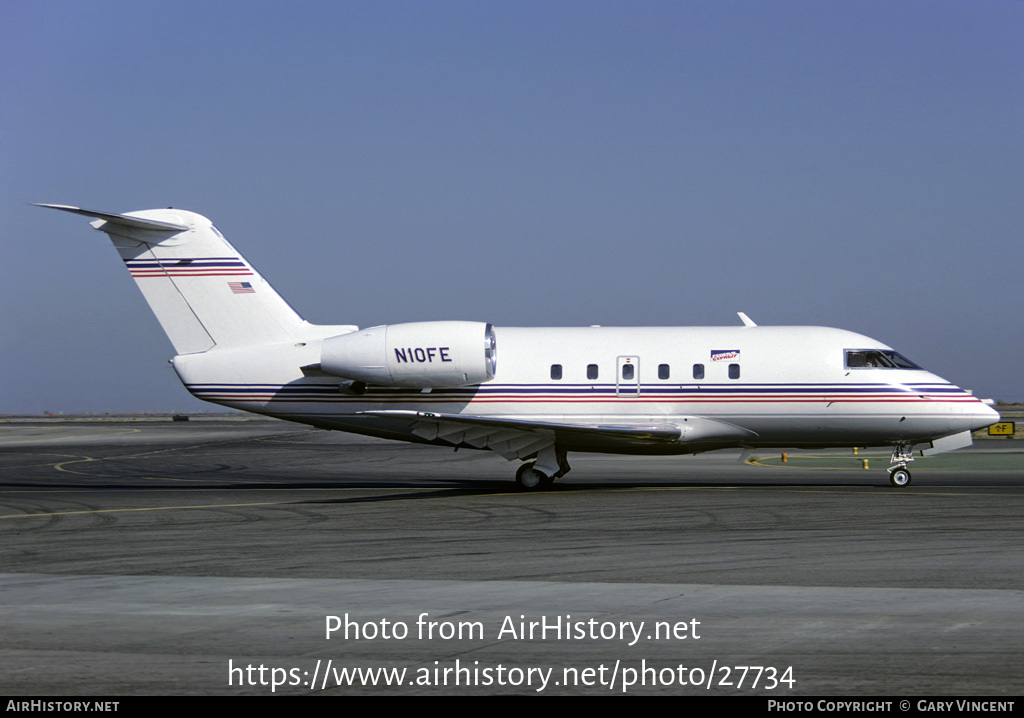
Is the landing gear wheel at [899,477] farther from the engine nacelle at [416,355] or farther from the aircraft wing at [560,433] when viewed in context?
the engine nacelle at [416,355]

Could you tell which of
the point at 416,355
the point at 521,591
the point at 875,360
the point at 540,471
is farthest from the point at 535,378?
the point at 521,591

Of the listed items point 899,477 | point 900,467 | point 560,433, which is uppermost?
point 560,433

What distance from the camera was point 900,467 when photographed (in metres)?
24.5

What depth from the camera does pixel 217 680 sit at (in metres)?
7.46

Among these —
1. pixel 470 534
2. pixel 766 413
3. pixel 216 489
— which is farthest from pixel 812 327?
pixel 216 489

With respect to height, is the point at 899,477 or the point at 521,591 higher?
the point at 521,591

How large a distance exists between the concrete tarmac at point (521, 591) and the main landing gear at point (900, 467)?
0.59 metres

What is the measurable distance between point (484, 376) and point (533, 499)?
361cm

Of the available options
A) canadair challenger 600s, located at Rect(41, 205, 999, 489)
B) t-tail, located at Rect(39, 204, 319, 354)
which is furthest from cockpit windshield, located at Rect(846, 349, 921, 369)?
t-tail, located at Rect(39, 204, 319, 354)

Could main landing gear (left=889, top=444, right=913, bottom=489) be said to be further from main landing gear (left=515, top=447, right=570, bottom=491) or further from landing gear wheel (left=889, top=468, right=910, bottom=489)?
main landing gear (left=515, top=447, right=570, bottom=491)

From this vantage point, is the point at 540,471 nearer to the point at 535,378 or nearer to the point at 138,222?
Result: the point at 535,378

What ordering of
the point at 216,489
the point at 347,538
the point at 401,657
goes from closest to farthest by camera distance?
the point at 401,657 < the point at 347,538 < the point at 216,489

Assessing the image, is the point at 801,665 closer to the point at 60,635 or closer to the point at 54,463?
the point at 60,635

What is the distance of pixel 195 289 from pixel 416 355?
5.86m
